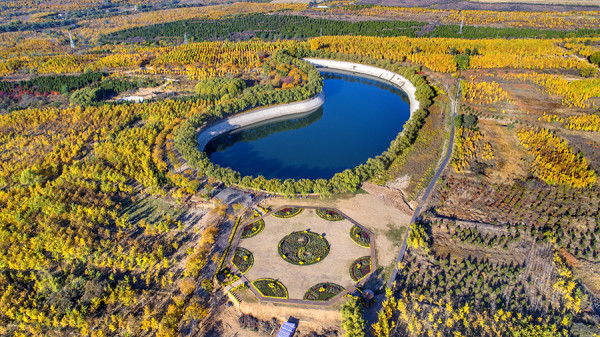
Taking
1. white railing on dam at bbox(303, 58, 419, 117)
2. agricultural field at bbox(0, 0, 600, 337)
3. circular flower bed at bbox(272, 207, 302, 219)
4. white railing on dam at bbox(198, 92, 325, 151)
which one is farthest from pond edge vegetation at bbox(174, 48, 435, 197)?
circular flower bed at bbox(272, 207, 302, 219)

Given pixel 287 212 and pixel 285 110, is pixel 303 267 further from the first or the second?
pixel 285 110

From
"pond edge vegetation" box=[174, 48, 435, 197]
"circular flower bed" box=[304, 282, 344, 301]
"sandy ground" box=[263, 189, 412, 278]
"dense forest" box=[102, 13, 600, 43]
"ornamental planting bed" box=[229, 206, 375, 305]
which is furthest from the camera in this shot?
"dense forest" box=[102, 13, 600, 43]

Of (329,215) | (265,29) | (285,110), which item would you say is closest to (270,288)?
(329,215)

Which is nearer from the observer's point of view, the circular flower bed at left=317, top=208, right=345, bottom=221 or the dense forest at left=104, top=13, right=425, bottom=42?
the circular flower bed at left=317, top=208, right=345, bottom=221

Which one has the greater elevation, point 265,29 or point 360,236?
point 265,29

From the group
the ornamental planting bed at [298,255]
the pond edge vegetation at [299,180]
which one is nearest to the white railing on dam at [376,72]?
the pond edge vegetation at [299,180]

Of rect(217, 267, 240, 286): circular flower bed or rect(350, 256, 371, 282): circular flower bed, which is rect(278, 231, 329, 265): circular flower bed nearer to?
rect(350, 256, 371, 282): circular flower bed
